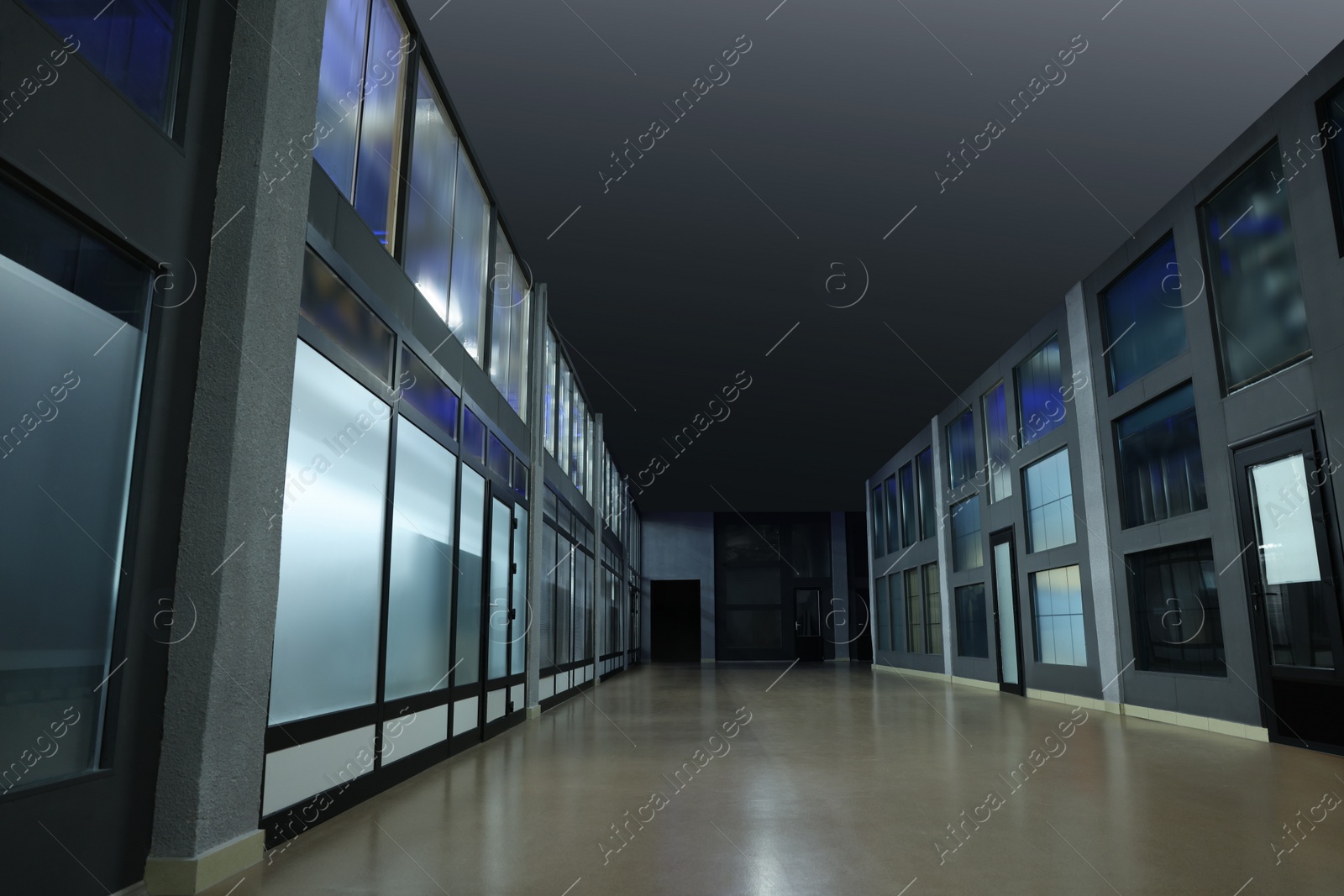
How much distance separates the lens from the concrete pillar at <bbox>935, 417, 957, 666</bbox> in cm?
1756

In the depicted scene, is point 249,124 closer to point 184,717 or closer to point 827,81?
point 184,717

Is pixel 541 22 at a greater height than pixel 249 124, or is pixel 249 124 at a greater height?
pixel 541 22

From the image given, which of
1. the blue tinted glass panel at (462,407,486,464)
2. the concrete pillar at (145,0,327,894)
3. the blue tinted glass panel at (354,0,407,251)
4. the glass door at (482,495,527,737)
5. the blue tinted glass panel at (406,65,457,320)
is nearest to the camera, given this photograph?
the concrete pillar at (145,0,327,894)

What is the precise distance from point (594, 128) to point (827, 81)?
200 cm

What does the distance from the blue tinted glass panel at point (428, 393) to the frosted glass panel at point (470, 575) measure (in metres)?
0.60

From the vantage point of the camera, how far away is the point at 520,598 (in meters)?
9.43

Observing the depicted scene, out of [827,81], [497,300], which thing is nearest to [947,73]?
[827,81]

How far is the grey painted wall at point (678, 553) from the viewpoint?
1177 inches

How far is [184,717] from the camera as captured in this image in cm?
309

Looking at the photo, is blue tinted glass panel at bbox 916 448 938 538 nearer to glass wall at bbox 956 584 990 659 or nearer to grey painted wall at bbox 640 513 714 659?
glass wall at bbox 956 584 990 659

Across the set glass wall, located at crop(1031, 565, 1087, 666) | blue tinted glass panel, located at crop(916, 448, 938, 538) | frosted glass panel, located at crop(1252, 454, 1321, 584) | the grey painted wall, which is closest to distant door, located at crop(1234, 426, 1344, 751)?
frosted glass panel, located at crop(1252, 454, 1321, 584)

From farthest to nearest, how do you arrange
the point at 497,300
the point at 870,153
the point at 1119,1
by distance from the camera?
the point at 497,300
the point at 870,153
the point at 1119,1

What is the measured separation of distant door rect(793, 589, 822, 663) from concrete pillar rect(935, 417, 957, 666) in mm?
11564

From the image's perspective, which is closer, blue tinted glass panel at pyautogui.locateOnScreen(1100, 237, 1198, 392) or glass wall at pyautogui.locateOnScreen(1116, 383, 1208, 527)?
glass wall at pyautogui.locateOnScreen(1116, 383, 1208, 527)
